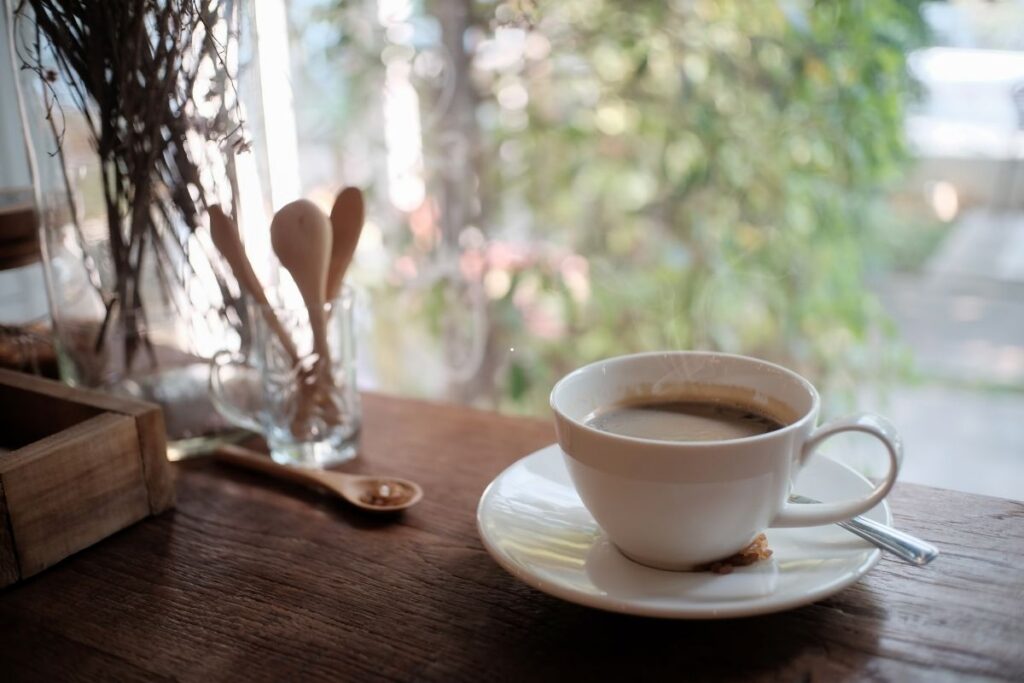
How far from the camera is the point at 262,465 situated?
2.33ft

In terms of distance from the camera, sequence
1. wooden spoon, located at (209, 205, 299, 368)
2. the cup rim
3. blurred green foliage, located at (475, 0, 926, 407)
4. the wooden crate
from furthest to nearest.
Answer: blurred green foliage, located at (475, 0, 926, 407) < wooden spoon, located at (209, 205, 299, 368) < the wooden crate < the cup rim

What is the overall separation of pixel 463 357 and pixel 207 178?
0.96m

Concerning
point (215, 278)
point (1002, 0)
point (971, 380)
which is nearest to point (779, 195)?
point (1002, 0)

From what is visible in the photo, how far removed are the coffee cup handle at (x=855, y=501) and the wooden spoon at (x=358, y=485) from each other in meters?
0.27

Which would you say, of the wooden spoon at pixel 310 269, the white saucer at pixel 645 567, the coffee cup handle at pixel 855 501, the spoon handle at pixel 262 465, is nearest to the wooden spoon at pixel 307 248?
the wooden spoon at pixel 310 269

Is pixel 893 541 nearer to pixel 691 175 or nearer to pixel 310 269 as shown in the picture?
pixel 310 269

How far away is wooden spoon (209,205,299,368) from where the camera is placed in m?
0.67

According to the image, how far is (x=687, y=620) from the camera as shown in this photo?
502mm

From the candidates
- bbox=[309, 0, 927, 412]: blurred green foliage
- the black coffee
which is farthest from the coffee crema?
bbox=[309, 0, 927, 412]: blurred green foliage

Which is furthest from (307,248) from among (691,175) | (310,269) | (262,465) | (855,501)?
(691,175)

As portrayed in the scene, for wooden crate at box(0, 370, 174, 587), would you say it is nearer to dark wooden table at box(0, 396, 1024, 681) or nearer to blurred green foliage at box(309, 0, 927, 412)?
dark wooden table at box(0, 396, 1024, 681)

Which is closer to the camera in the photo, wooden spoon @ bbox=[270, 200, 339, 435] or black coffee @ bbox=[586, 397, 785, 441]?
black coffee @ bbox=[586, 397, 785, 441]

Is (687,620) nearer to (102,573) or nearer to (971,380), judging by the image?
(102,573)

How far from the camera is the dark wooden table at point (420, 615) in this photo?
0.47m
